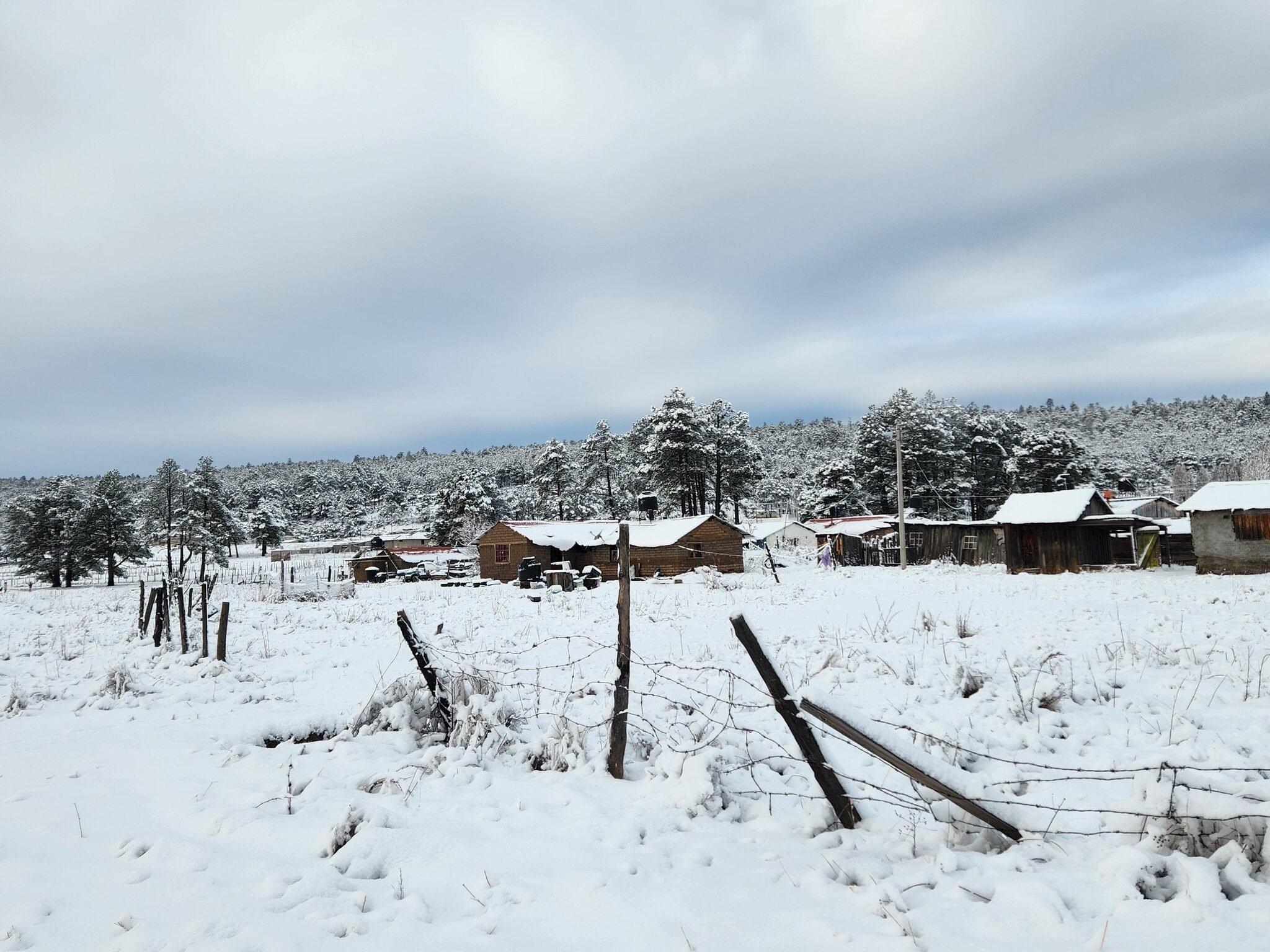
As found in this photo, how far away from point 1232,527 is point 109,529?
73886mm

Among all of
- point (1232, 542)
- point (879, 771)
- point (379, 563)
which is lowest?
point (379, 563)

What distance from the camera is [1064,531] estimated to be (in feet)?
96.5

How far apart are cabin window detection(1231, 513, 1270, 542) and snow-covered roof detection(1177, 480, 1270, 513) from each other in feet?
1.35

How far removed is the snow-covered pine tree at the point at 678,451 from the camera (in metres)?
57.3

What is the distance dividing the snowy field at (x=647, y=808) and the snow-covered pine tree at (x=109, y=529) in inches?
Result: 2215

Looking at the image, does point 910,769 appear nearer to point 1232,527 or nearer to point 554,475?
point 1232,527

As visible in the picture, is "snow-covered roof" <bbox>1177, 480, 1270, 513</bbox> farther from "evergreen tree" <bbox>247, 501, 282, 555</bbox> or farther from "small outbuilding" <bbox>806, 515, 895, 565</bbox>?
"evergreen tree" <bbox>247, 501, 282, 555</bbox>

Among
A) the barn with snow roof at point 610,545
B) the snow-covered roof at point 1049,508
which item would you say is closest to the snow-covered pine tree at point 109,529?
the barn with snow roof at point 610,545

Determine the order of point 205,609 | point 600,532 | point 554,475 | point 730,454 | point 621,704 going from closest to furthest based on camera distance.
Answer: point 621,704, point 205,609, point 600,532, point 730,454, point 554,475

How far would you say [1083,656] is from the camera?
29.9 ft

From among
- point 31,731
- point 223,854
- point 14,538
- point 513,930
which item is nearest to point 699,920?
point 513,930

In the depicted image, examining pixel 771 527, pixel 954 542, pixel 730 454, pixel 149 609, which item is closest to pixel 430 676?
pixel 149 609

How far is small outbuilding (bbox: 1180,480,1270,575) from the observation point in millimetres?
23000

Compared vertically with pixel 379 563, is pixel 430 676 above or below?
above
